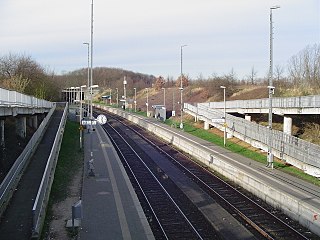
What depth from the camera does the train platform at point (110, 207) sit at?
47.8 ft

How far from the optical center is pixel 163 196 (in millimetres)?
21438

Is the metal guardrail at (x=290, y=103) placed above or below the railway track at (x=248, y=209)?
above

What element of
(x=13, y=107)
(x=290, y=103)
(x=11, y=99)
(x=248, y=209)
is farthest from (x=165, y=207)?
(x=290, y=103)

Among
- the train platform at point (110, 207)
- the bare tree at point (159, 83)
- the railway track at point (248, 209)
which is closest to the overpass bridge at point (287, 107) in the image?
the railway track at point (248, 209)

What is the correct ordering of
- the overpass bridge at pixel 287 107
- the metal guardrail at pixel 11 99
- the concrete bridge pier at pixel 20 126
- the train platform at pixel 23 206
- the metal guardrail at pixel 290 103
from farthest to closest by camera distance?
the concrete bridge pier at pixel 20 126 < the overpass bridge at pixel 287 107 < the metal guardrail at pixel 290 103 < the metal guardrail at pixel 11 99 < the train platform at pixel 23 206

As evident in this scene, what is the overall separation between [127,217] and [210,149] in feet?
61.5

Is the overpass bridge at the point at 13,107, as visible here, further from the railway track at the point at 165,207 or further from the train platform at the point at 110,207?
the railway track at the point at 165,207

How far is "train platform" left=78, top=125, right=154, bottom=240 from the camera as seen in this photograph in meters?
14.6

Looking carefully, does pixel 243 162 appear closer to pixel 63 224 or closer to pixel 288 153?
pixel 288 153

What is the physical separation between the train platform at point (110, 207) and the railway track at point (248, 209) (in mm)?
4034

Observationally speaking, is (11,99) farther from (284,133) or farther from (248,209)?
(284,133)

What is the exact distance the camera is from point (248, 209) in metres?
18.9

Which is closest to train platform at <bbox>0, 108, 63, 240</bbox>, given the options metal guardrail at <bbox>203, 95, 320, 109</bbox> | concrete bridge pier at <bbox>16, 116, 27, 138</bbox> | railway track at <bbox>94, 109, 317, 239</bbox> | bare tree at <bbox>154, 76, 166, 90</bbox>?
railway track at <bbox>94, 109, 317, 239</bbox>

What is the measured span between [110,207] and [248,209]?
612cm
